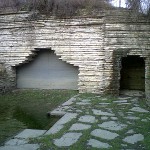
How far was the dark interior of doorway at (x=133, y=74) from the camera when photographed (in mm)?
12391

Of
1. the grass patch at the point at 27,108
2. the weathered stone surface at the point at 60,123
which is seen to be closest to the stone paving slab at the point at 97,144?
the weathered stone surface at the point at 60,123

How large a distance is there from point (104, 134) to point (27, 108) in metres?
3.90

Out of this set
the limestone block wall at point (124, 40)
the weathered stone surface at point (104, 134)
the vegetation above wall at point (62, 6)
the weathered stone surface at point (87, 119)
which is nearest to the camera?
the weathered stone surface at point (104, 134)

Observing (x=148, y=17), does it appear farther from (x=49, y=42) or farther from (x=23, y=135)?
(x=23, y=135)

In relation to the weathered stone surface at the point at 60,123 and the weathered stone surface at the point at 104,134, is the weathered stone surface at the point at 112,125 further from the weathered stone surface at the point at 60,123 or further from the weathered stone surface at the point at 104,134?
the weathered stone surface at the point at 60,123

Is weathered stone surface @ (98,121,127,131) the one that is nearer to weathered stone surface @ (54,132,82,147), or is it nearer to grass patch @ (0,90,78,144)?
weathered stone surface @ (54,132,82,147)

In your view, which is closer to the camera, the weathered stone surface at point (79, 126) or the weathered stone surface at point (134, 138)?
the weathered stone surface at point (134, 138)

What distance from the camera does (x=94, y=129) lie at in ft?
18.3

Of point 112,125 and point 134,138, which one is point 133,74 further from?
point 134,138

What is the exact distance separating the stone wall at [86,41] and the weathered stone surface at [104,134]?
5087mm

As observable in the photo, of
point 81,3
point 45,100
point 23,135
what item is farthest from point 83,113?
point 81,3

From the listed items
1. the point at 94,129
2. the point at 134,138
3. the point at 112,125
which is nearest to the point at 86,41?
the point at 112,125

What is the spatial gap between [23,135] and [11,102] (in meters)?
4.41

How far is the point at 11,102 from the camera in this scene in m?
9.56
